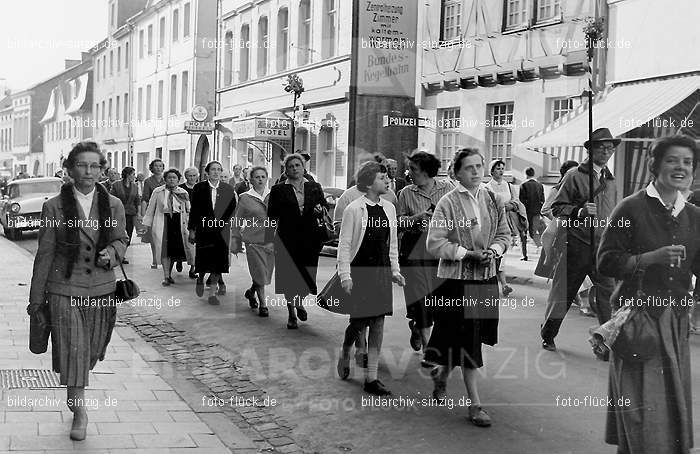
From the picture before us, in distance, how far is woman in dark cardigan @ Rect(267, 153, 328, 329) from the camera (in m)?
10.7

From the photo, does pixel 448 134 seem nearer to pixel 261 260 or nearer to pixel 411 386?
pixel 261 260

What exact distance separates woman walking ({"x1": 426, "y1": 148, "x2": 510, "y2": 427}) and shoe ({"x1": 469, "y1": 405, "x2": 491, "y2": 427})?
0.10 metres

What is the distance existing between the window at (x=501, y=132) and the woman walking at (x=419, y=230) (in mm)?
13786

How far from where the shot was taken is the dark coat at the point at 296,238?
10734 millimetres

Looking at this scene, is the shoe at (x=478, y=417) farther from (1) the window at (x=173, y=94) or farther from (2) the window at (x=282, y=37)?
(1) the window at (x=173, y=94)

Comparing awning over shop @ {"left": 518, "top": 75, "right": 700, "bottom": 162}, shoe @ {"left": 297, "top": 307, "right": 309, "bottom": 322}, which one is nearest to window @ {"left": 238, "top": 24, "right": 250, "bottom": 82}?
awning over shop @ {"left": 518, "top": 75, "right": 700, "bottom": 162}

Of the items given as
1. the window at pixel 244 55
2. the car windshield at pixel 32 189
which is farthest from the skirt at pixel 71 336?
the window at pixel 244 55

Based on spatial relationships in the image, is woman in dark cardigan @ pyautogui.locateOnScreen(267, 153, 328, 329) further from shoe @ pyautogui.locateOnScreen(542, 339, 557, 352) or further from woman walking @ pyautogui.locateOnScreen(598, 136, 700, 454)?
woman walking @ pyautogui.locateOnScreen(598, 136, 700, 454)

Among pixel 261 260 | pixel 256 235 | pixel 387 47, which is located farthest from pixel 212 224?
pixel 387 47

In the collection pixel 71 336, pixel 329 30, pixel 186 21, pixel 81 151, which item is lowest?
pixel 71 336

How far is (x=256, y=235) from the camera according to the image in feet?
38.1

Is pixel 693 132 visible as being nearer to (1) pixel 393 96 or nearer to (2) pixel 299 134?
(1) pixel 393 96

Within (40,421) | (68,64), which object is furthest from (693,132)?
(68,64)

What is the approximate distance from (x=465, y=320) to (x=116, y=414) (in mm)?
2445
